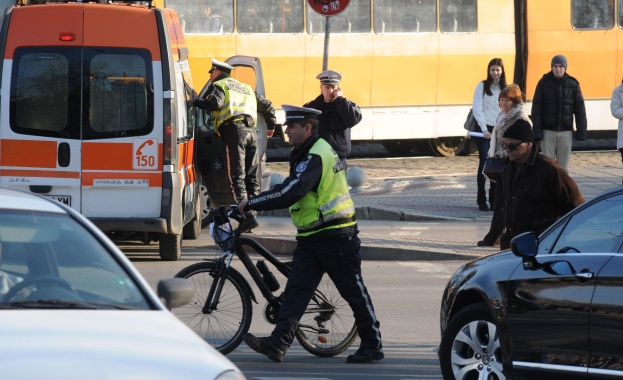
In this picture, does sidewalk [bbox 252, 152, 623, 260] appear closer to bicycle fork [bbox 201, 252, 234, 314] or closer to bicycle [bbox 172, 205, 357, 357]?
bicycle [bbox 172, 205, 357, 357]

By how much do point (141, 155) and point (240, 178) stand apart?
2438 mm

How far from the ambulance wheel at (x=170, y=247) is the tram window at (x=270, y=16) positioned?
1030cm

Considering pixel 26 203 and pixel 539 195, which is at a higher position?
pixel 26 203

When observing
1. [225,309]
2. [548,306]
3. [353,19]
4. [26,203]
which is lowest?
[225,309]

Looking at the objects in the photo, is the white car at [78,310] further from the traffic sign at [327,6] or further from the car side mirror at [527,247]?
the traffic sign at [327,6]

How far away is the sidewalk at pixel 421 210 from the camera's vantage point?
14324mm

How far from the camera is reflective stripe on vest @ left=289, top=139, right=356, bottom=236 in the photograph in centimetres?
871

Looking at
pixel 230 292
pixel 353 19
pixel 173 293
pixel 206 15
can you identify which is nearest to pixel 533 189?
pixel 230 292

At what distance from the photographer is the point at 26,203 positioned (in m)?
5.78

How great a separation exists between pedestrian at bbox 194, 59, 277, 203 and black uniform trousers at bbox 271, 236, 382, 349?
6343 mm

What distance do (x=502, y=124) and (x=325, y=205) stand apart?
5.69 m

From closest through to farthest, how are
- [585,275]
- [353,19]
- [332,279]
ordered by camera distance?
[585,275]
[332,279]
[353,19]

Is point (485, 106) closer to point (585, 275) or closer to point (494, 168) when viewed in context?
point (494, 168)

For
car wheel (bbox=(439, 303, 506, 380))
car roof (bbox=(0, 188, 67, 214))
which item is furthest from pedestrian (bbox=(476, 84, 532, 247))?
car roof (bbox=(0, 188, 67, 214))
